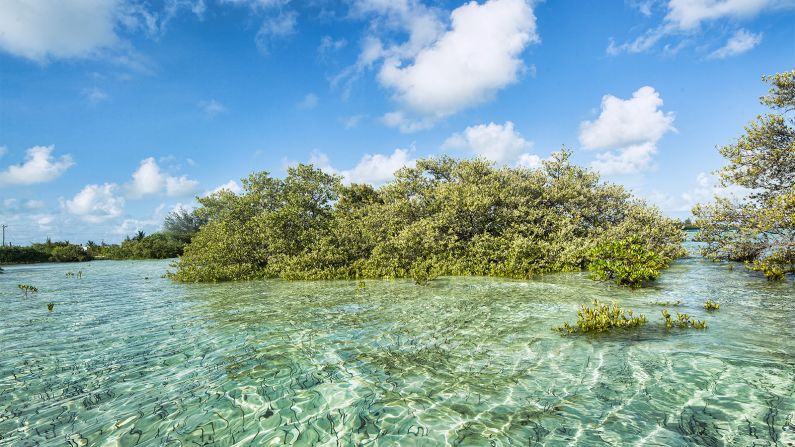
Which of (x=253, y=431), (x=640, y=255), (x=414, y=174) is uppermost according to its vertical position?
(x=414, y=174)

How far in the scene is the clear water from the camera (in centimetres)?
534

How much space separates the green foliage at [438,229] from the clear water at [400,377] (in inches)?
368

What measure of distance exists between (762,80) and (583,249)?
36.6ft

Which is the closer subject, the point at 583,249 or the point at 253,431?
the point at 253,431

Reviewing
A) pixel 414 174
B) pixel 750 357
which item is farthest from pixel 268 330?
pixel 414 174

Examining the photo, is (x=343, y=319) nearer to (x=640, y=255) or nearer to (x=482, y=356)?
(x=482, y=356)

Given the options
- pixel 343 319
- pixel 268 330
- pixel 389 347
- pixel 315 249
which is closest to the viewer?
pixel 389 347

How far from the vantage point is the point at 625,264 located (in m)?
17.1

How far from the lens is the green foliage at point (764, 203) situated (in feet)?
56.6

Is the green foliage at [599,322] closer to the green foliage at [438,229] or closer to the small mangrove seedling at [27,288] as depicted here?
the green foliage at [438,229]

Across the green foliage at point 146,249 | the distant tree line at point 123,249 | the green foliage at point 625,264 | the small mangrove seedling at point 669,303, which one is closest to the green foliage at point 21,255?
the distant tree line at point 123,249

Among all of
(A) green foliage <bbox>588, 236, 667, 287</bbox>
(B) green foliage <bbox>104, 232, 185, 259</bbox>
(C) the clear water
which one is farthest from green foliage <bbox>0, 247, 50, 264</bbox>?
(A) green foliage <bbox>588, 236, 667, 287</bbox>

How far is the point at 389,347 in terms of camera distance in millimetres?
9016

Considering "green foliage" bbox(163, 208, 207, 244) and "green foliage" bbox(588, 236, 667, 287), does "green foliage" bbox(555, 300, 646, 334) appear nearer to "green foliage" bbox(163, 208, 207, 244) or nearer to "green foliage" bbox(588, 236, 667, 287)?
"green foliage" bbox(588, 236, 667, 287)
